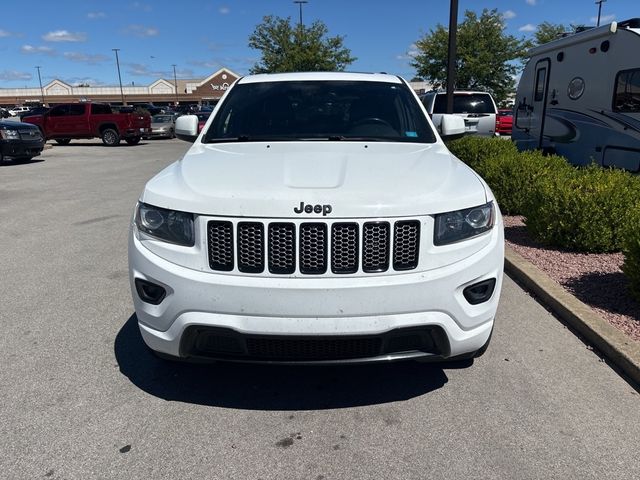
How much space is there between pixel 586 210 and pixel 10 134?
1597cm

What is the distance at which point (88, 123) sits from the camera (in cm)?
2380

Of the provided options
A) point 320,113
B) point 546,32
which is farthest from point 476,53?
point 320,113

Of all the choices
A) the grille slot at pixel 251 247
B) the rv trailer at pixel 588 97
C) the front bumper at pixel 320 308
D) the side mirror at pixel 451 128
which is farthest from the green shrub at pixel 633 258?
the rv trailer at pixel 588 97

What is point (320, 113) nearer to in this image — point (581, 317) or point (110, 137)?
point (581, 317)

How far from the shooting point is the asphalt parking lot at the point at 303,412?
2516mm

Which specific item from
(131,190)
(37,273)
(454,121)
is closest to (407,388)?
(454,121)

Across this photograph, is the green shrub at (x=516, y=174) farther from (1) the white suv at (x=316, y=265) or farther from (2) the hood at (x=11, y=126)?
(2) the hood at (x=11, y=126)

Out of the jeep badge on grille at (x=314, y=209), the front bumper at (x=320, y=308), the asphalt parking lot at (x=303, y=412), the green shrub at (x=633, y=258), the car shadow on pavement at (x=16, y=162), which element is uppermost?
the jeep badge on grille at (x=314, y=209)

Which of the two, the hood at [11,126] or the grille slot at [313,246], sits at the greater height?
the grille slot at [313,246]

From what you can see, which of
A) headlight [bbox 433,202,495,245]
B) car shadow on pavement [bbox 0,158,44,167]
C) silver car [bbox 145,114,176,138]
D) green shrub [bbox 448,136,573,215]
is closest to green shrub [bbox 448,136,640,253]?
green shrub [bbox 448,136,573,215]

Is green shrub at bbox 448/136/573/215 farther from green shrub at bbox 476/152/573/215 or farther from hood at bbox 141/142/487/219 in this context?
hood at bbox 141/142/487/219

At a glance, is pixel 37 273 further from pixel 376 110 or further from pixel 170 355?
pixel 376 110

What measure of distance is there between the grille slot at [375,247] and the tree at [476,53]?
95.3 feet

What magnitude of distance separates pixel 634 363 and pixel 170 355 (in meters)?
2.72
